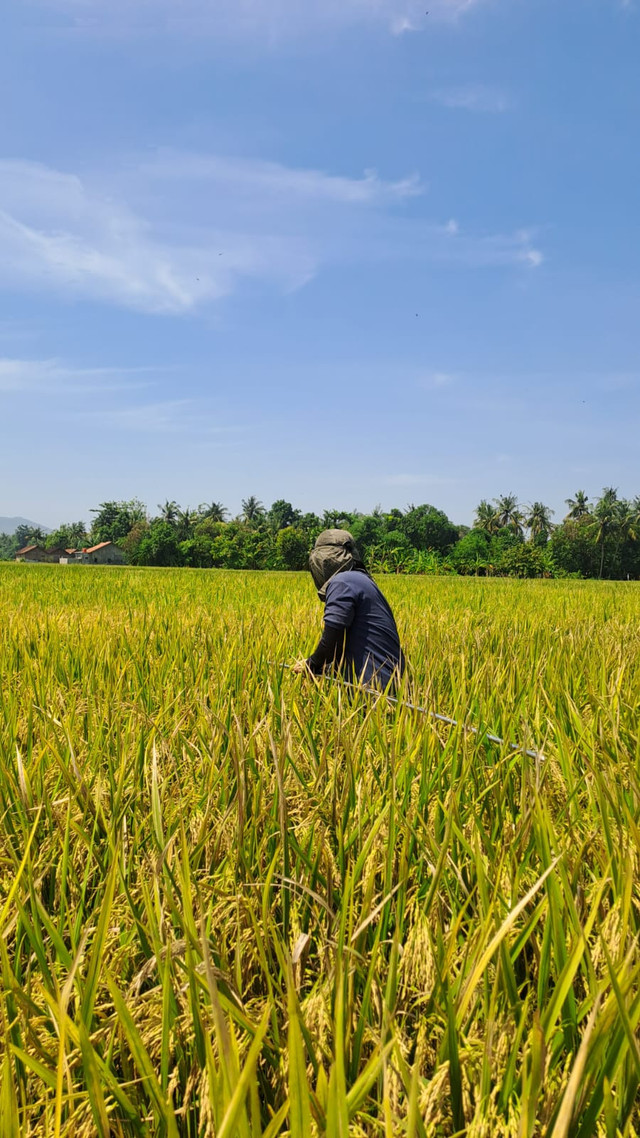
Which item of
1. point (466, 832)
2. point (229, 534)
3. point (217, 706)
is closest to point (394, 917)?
point (466, 832)

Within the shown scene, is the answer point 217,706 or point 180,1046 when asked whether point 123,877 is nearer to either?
point 180,1046

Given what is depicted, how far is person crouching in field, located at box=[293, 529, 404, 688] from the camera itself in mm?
2922

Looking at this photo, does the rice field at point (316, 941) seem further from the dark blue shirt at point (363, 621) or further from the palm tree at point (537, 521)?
the palm tree at point (537, 521)

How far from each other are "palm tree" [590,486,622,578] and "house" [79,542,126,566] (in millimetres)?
55249

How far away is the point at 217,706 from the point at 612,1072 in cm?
147

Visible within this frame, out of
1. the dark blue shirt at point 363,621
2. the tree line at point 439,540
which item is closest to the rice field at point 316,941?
the dark blue shirt at point 363,621

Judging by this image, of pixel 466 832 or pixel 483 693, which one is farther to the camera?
pixel 483 693

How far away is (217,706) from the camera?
195 centimetres

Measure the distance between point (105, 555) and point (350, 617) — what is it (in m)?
82.2

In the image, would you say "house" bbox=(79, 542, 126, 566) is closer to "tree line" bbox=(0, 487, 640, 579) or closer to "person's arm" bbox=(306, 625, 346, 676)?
"tree line" bbox=(0, 487, 640, 579)

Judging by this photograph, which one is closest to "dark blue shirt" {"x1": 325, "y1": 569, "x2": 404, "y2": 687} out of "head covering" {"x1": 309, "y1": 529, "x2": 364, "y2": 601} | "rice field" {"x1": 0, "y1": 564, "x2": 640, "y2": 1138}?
"head covering" {"x1": 309, "y1": 529, "x2": 364, "y2": 601}

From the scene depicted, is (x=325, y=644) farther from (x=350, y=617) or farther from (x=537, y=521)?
(x=537, y=521)

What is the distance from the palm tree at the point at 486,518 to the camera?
81.2 metres

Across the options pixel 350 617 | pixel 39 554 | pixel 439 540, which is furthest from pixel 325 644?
pixel 39 554
